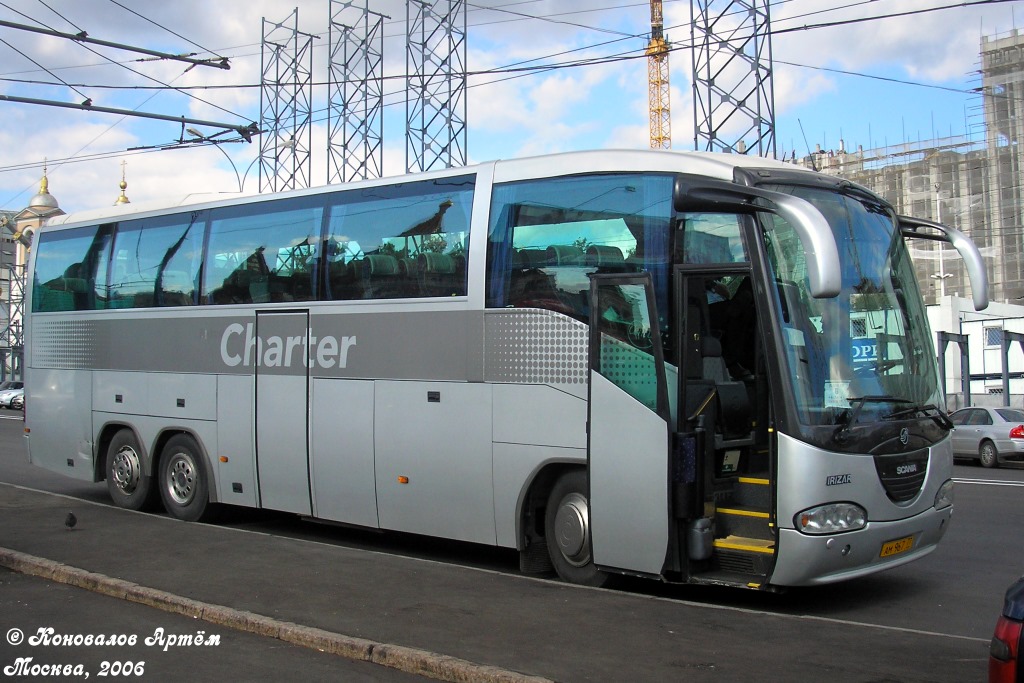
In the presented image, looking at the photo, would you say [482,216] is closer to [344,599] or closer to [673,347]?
[673,347]

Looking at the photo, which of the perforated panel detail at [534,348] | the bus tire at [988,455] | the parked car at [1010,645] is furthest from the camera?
the bus tire at [988,455]

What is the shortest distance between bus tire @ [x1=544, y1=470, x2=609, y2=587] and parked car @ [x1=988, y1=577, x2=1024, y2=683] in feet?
16.4

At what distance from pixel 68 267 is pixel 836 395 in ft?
37.9

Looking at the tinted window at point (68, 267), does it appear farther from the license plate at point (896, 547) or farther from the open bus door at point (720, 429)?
the license plate at point (896, 547)

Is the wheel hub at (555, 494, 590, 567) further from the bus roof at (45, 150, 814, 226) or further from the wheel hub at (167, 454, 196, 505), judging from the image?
the wheel hub at (167, 454, 196, 505)

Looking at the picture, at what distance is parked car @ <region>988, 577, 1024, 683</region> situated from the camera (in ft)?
13.0

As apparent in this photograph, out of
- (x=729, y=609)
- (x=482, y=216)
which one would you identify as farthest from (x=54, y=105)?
(x=729, y=609)

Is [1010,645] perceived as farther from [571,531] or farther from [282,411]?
[282,411]

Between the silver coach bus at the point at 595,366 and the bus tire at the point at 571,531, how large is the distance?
0.03 metres

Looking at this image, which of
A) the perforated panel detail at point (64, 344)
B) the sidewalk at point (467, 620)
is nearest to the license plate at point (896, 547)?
the sidewalk at point (467, 620)

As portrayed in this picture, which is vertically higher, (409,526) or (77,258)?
(77,258)

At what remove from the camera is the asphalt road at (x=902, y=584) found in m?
8.09

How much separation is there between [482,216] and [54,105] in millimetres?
11692

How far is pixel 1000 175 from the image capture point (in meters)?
64.1
